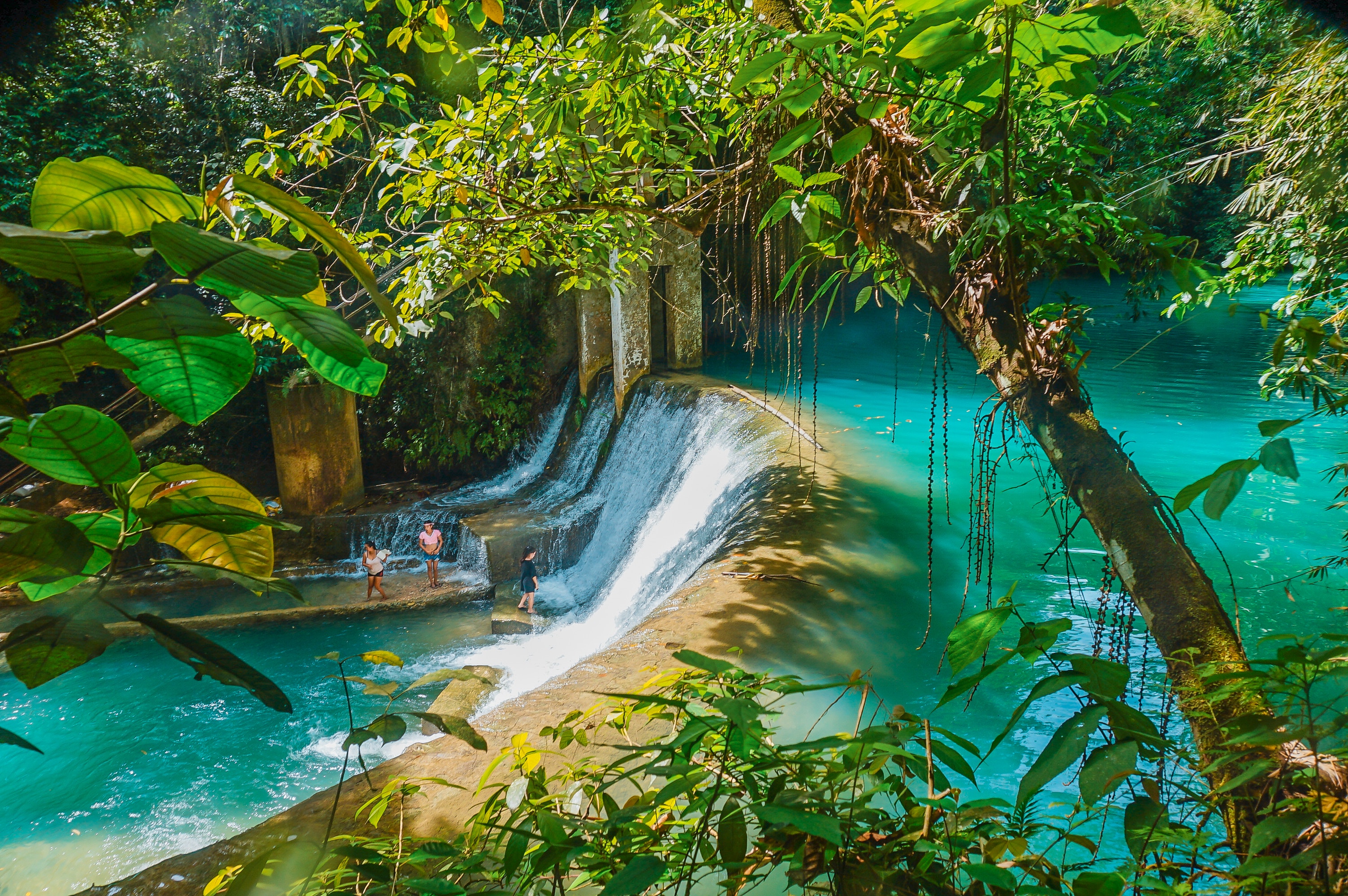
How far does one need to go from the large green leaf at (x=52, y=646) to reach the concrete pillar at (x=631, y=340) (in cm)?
1000

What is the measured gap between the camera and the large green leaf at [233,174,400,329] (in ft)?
2.20

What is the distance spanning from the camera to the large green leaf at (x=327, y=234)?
67 cm

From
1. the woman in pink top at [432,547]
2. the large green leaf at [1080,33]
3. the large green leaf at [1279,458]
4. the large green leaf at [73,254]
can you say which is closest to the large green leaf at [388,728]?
the large green leaf at [73,254]

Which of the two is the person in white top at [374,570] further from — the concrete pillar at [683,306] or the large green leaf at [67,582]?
the large green leaf at [67,582]

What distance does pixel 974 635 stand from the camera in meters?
0.97

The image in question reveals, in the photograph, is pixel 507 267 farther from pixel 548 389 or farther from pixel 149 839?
pixel 548 389

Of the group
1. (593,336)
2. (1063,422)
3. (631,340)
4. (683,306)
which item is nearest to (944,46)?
(1063,422)

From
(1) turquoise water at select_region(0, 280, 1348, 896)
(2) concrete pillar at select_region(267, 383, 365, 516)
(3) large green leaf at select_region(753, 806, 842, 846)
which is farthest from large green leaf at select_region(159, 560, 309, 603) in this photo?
(2) concrete pillar at select_region(267, 383, 365, 516)

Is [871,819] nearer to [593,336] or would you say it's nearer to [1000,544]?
[1000,544]

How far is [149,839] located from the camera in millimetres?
5059

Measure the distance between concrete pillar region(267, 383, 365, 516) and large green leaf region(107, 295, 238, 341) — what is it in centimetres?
1036

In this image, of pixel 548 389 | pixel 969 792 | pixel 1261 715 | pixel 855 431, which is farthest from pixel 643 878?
pixel 548 389

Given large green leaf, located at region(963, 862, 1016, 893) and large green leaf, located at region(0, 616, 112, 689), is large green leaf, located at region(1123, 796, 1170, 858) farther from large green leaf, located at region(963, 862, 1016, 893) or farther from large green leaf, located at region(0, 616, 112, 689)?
large green leaf, located at region(0, 616, 112, 689)

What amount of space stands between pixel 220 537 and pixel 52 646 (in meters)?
0.24
